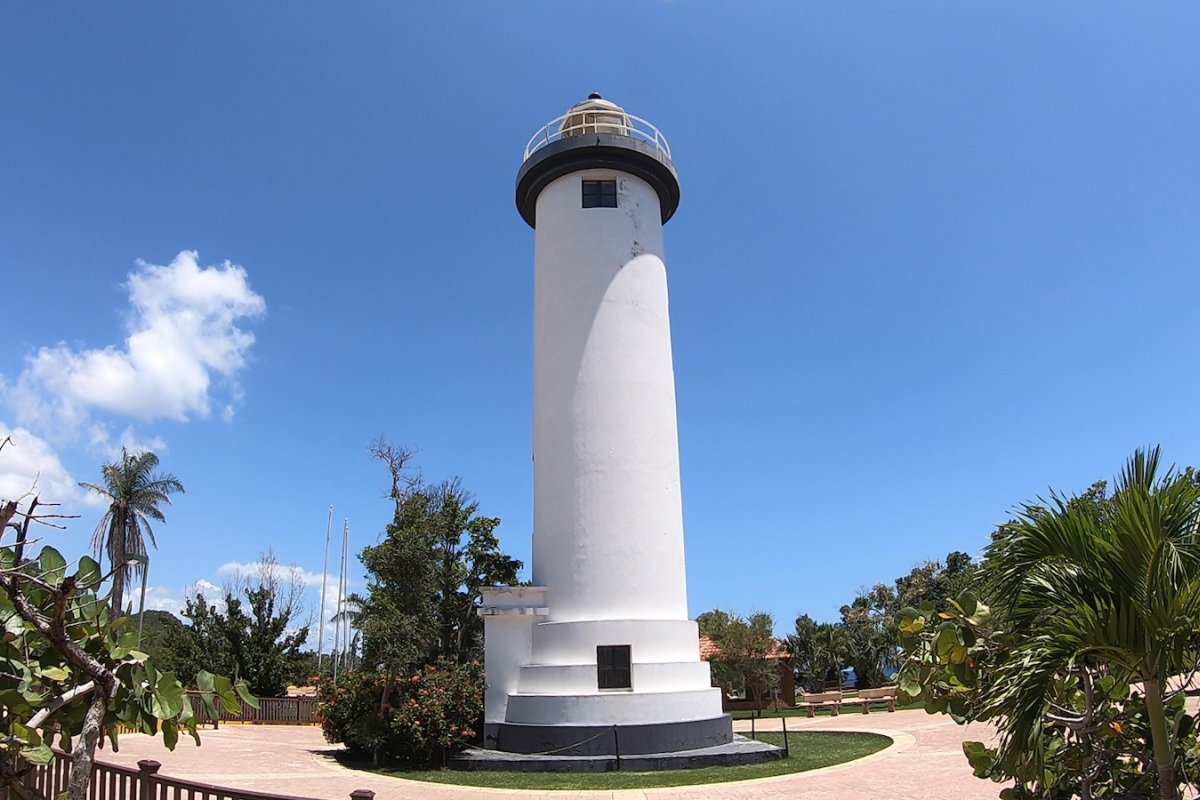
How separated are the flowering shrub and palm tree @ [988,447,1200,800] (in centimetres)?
1354

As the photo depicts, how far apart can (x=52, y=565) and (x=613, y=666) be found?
14.7m

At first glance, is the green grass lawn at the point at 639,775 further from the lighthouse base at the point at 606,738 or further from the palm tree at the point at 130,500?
the palm tree at the point at 130,500

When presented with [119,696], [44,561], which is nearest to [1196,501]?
[119,696]

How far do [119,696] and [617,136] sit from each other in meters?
18.9

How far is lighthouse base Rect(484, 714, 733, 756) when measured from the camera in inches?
657

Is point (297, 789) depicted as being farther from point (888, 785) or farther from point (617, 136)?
point (617, 136)

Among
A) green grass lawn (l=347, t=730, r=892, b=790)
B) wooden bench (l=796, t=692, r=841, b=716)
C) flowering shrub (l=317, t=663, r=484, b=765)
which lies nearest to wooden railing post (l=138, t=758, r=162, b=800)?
green grass lawn (l=347, t=730, r=892, b=790)

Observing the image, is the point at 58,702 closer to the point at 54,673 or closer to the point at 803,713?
the point at 54,673

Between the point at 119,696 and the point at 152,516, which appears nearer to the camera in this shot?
the point at 119,696

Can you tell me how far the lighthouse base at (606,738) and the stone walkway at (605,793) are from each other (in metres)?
3.05

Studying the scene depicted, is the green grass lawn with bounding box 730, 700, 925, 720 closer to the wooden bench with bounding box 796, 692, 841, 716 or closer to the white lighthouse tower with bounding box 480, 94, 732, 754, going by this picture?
the wooden bench with bounding box 796, 692, 841, 716

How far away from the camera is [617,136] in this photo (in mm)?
21172

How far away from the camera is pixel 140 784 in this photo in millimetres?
7152

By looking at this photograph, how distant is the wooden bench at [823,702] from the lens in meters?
28.3
